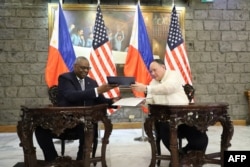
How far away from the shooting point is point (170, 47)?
5.22 metres

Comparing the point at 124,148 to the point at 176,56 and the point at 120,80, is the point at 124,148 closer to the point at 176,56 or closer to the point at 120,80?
the point at 120,80

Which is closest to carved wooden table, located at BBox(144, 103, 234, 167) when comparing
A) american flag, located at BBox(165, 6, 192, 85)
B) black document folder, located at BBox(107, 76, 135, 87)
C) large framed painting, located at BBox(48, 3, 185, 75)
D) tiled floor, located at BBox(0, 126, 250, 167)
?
black document folder, located at BBox(107, 76, 135, 87)

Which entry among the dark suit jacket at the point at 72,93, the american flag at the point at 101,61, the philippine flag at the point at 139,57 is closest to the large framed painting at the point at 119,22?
the philippine flag at the point at 139,57

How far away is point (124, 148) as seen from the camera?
4266mm

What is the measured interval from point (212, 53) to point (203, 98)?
37.2 inches

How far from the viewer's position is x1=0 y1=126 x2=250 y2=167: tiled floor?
138 inches

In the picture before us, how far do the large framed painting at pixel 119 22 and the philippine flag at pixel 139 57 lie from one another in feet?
2.01

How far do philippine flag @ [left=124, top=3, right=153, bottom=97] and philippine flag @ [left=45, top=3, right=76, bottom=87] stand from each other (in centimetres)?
101

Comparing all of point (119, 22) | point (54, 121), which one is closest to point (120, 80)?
point (54, 121)

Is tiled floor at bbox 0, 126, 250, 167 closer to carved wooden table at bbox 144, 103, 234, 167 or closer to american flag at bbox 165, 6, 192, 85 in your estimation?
carved wooden table at bbox 144, 103, 234, 167

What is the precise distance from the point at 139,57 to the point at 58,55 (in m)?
1.37

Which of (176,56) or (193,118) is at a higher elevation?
(176,56)

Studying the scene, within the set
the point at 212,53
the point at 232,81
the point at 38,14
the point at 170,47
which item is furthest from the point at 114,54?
the point at 232,81

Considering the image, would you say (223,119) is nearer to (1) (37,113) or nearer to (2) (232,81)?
(1) (37,113)
